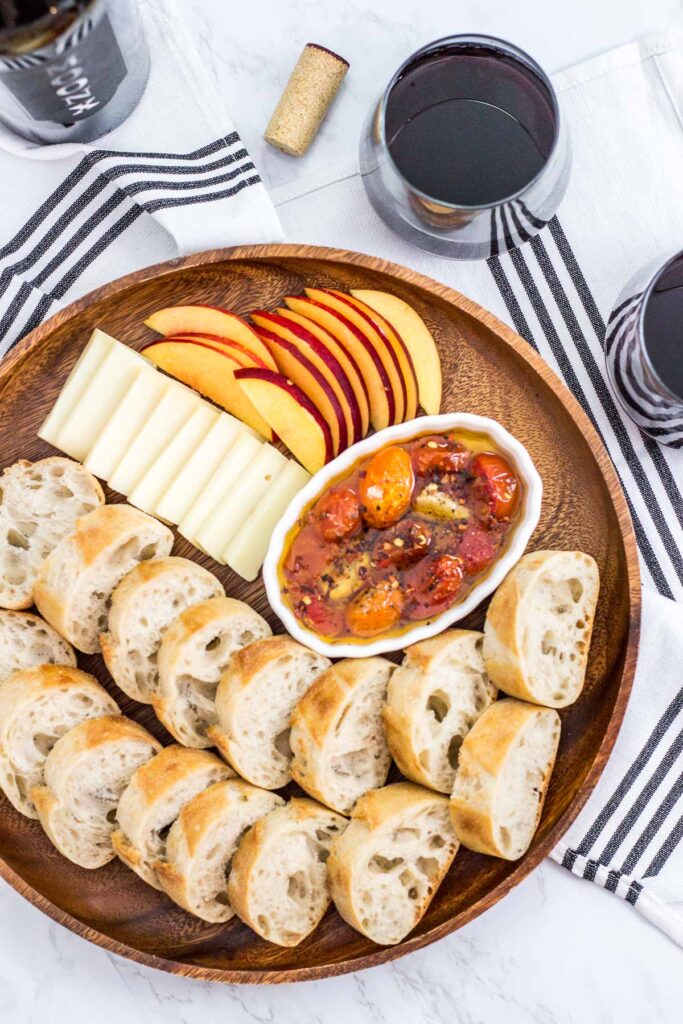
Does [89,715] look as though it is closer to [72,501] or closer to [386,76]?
[72,501]

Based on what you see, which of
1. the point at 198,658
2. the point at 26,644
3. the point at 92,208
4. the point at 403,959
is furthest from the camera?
the point at 403,959

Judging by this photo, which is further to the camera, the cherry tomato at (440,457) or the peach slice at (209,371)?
the peach slice at (209,371)

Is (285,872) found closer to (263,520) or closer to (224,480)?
(263,520)

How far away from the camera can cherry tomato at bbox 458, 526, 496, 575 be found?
8.77ft

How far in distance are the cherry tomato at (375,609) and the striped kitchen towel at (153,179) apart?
111cm

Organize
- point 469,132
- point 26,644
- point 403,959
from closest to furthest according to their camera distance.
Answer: point 469,132 < point 26,644 < point 403,959

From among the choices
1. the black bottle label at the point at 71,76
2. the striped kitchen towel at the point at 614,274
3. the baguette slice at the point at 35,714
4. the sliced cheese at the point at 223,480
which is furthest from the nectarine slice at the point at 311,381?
the baguette slice at the point at 35,714

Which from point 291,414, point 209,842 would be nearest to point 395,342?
point 291,414

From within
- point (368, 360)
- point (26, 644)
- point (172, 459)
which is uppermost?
point (368, 360)

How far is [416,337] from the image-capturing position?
2.88 m

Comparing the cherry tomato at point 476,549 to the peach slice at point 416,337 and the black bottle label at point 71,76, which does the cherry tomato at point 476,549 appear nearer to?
the peach slice at point 416,337

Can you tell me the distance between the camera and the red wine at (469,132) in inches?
102

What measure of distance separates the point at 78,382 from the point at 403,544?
110 centimetres

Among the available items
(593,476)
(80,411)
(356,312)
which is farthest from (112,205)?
(593,476)
